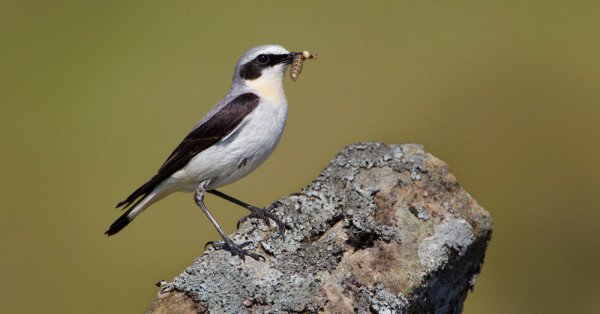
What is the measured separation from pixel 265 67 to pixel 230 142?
2.88 ft

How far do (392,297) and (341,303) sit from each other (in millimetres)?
335

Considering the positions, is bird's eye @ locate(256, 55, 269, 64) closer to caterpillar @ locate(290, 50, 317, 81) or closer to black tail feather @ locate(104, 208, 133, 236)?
caterpillar @ locate(290, 50, 317, 81)

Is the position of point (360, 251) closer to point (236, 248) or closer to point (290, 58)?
point (236, 248)

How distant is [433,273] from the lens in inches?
148

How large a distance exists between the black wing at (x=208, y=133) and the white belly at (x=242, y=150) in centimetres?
5

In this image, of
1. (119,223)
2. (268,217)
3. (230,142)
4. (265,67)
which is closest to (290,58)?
(265,67)

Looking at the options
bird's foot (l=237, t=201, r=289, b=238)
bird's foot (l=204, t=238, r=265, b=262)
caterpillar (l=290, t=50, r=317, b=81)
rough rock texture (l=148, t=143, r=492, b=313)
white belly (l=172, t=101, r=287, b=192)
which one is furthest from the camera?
caterpillar (l=290, t=50, r=317, b=81)

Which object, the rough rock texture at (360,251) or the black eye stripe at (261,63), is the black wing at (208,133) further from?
the rough rock texture at (360,251)

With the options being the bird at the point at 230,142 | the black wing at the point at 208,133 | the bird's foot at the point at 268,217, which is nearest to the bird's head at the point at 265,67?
the bird at the point at 230,142

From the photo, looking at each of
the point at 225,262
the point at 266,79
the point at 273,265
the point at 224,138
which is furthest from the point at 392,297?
the point at 266,79

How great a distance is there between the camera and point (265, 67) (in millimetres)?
5191

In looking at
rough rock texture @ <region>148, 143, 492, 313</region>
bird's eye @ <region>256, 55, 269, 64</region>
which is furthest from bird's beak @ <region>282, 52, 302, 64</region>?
rough rock texture @ <region>148, 143, 492, 313</region>

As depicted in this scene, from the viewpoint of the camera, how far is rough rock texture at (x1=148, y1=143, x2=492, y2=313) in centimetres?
353

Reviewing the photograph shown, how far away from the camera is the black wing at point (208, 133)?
188 inches
